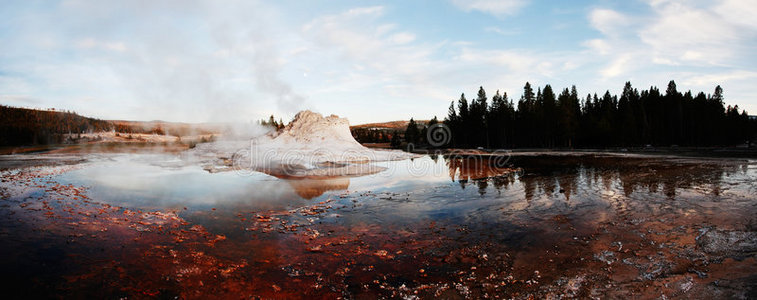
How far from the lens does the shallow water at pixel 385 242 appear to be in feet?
17.3

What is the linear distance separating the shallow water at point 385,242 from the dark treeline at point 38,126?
79.1 metres

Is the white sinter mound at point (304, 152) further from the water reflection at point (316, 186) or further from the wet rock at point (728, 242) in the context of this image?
the wet rock at point (728, 242)

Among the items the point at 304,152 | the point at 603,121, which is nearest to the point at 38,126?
the point at 304,152

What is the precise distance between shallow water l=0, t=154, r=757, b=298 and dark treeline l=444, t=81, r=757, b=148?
48.0m

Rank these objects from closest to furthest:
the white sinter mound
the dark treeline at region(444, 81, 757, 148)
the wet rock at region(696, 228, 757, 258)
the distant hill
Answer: the wet rock at region(696, 228, 757, 258)
the white sinter mound
the dark treeline at region(444, 81, 757, 148)
the distant hill

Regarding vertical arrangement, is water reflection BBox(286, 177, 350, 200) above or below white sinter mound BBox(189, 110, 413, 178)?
below

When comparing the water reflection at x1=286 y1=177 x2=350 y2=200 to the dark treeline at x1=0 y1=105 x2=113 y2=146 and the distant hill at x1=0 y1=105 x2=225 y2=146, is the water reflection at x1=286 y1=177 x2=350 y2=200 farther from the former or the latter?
the dark treeline at x1=0 y1=105 x2=113 y2=146

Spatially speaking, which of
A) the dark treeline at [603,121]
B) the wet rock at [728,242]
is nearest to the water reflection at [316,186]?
the wet rock at [728,242]

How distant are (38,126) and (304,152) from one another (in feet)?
293

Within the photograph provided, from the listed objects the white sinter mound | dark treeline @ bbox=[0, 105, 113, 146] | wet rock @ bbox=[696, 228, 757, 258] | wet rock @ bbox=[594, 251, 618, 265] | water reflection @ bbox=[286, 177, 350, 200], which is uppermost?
dark treeline @ bbox=[0, 105, 113, 146]

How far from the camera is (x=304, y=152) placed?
3033 cm

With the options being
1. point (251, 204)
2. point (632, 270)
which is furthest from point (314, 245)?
point (632, 270)

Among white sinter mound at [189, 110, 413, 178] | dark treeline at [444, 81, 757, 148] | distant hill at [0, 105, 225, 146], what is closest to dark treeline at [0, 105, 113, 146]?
distant hill at [0, 105, 225, 146]

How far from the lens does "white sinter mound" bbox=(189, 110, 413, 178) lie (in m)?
22.7
